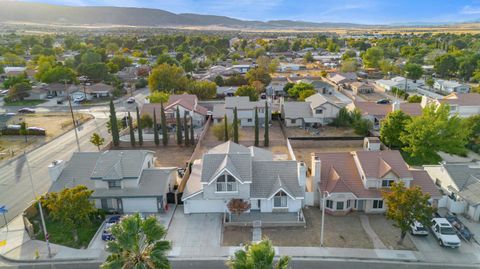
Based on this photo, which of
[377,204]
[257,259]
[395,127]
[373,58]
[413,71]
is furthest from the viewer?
[373,58]

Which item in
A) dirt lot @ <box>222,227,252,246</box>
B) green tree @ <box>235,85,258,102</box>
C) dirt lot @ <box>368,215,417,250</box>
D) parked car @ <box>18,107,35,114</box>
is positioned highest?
green tree @ <box>235,85,258,102</box>

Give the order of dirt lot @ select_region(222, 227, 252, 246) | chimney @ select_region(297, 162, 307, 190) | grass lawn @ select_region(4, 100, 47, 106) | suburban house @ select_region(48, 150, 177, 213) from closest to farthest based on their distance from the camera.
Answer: dirt lot @ select_region(222, 227, 252, 246) < chimney @ select_region(297, 162, 307, 190) < suburban house @ select_region(48, 150, 177, 213) < grass lawn @ select_region(4, 100, 47, 106)

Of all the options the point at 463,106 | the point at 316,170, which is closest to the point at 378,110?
the point at 463,106

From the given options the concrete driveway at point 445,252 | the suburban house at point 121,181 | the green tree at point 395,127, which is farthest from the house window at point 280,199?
the green tree at point 395,127

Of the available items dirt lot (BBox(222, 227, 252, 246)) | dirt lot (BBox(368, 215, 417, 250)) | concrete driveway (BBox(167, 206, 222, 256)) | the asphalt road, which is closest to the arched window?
dirt lot (BBox(222, 227, 252, 246))

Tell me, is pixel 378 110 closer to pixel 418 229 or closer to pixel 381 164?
pixel 381 164

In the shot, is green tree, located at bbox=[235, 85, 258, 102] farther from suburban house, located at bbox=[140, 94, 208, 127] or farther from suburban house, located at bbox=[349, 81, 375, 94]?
suburban house, located at bbox=[349, 81, 375, 94]

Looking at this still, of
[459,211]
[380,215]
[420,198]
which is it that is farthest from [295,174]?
[459,211]

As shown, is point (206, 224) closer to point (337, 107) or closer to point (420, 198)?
point (420, 198)
